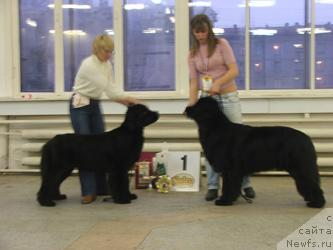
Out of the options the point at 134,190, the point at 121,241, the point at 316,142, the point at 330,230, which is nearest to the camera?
the point at 330,230

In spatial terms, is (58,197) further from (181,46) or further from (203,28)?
(181,46)

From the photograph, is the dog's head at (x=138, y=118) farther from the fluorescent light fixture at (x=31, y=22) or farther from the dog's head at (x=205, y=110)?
the fluorescent light fixture at (x=31, y=22)

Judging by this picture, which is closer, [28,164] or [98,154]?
[98,154]

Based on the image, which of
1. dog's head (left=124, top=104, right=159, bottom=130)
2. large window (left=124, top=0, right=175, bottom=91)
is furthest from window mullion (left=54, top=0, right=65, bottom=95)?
dog's head (left=124, top=104, right=159, bottom=130)

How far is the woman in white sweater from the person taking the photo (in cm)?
421

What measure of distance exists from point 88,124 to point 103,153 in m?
0.36

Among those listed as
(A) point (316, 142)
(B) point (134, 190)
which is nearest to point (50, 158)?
(B) point (134, 190)

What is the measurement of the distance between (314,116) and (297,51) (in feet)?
2.59

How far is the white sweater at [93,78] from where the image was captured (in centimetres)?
420

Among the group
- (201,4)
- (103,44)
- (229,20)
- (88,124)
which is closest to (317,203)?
(88,124)

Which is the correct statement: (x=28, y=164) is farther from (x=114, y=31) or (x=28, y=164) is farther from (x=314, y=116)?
(x=314, y=116)

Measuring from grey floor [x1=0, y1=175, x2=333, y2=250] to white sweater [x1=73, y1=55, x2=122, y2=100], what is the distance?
3.14ft

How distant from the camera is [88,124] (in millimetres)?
4414

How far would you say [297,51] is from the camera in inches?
232
